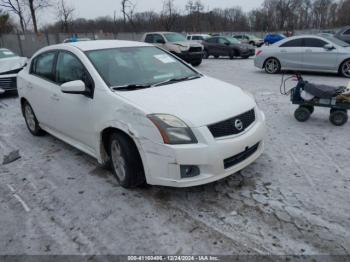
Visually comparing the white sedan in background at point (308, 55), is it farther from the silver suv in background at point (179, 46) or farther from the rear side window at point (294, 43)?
the silver suv in background at point (179, 46)

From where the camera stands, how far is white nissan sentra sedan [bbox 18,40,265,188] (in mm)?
3115

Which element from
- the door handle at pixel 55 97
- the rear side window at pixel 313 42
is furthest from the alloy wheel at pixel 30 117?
the rear side window at pixel 313 42

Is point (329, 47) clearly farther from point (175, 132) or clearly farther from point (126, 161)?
point (126, 161)

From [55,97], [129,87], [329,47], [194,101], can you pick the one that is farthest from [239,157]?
[329,47]

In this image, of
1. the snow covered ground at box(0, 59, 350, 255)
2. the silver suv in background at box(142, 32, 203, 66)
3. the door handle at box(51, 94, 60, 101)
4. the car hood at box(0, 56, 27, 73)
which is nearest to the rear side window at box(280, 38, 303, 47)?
the silver suv in background at box(142, 32, 203, 66)

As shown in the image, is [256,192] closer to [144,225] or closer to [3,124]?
[144,225]

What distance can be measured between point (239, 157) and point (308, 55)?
9.08 m

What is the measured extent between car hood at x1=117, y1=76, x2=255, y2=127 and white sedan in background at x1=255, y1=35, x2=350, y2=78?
8111 millimetres

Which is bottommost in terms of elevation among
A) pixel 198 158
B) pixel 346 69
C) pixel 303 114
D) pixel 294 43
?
pixel 303 114

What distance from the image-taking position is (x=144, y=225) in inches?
119

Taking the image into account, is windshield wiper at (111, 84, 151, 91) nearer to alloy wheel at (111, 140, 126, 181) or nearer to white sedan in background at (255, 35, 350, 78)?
alloy wheel at (111, 140, 126, 181)

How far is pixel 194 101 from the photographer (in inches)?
135

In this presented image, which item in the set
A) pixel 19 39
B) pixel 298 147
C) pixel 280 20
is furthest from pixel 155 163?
pixel 280 20

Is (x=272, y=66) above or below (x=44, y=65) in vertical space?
below
